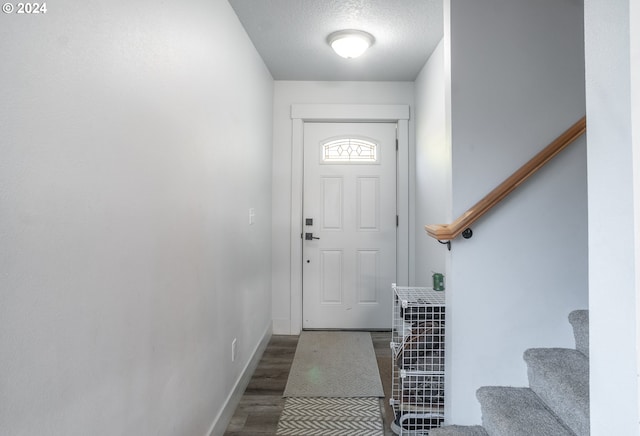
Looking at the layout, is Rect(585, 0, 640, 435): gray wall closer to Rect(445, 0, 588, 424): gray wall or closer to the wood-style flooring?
Rect(445, 0, 588, 424): gray wall

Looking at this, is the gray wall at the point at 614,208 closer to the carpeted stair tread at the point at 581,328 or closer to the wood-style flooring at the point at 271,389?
the carpeted stair tread at the point at 581,328

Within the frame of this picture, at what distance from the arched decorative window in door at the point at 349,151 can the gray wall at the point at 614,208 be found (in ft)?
9.25

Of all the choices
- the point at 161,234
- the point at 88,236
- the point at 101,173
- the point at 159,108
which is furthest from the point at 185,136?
the point at 88,236

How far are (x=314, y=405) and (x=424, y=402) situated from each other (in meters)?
0.70

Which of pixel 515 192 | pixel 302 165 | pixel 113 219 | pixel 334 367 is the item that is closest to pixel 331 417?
pixel 334 367

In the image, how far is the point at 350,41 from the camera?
2.52 meters

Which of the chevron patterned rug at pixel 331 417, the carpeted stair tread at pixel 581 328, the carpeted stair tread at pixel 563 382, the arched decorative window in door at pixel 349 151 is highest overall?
the arched decorative window in door at pixel 349 151

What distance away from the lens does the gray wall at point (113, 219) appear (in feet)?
2.44

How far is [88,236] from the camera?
3.03 ft

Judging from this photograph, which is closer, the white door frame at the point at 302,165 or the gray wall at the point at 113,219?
the gray wall at the point at 113,219

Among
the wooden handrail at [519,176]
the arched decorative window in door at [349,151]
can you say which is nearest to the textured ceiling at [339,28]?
the arched decorative window in door at [349,151]

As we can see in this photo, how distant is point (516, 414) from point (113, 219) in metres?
1.62

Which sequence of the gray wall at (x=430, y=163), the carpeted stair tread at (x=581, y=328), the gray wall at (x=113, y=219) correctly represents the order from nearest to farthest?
the gray wall at (x=113, y=219) → the carpeted stair tread at (x=581, y=328) → the gray wall at (x=430, y=163)

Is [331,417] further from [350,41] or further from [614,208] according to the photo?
[350,41]
